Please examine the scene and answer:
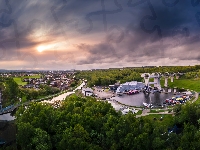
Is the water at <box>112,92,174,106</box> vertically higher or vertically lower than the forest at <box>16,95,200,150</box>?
lower

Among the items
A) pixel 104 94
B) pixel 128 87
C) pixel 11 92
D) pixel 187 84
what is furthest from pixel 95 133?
pixel 187 84

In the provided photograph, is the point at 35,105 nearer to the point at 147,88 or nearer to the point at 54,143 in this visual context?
the point at 54,143

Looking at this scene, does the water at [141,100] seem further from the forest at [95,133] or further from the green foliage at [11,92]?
the forest at [95,133]

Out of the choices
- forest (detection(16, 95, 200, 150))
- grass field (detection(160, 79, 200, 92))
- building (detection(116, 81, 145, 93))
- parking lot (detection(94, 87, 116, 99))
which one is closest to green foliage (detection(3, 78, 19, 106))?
parking lot (detection(94, 87, 116, 99))

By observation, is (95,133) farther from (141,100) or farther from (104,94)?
(104,94)

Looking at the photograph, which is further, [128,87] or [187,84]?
[187,84]

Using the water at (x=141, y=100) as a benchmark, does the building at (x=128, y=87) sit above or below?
above

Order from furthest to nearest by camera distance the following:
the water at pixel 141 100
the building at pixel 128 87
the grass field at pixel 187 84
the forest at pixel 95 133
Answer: the building at pixel 128 87, the grass field at pixel 187 84, the water at pixel 141 100, the forest at pixel 95 133

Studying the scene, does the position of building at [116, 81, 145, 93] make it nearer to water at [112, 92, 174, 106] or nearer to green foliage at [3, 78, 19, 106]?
water at [112, 92, 174, 106]

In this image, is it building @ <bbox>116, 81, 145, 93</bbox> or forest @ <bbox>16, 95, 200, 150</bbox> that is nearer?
forest @ <bbox>16, 95, 200, 150</bbox>

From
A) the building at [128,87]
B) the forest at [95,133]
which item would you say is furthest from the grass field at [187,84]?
the forest at [95,133]

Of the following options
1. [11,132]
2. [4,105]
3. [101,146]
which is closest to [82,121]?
[101,146]
